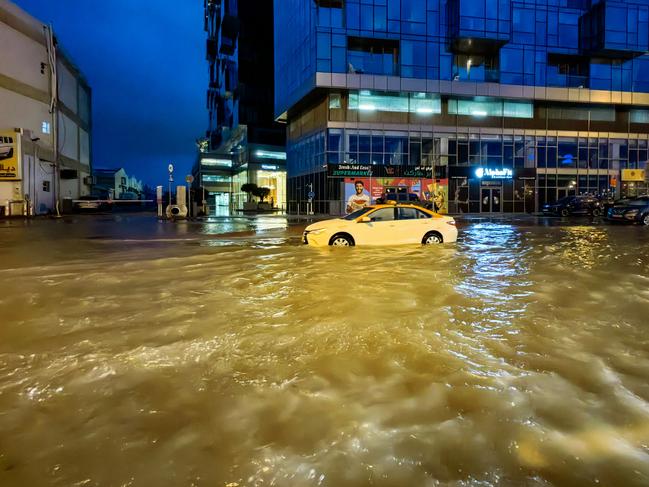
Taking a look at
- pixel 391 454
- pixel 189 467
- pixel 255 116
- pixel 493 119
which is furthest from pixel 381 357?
pixel 255 116

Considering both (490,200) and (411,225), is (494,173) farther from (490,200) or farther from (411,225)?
(411,225)

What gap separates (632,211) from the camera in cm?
2384

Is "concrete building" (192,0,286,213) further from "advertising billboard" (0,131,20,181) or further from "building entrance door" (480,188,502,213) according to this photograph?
"advertising billboard" (0,131,20,181)

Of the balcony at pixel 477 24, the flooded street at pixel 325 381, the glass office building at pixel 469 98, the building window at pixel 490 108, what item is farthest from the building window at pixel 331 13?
the flooded street at pixel 325 381

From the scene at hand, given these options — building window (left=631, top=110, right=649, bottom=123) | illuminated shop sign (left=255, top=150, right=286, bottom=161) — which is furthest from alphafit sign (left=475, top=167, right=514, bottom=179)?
illuminated shop sign (left=255, top=150, right=286, bottom=161)

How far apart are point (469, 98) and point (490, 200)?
30.9ft

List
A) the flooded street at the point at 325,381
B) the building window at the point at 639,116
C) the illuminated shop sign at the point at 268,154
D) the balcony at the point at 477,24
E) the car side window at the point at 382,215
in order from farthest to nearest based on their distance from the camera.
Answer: the illuminated shop sign at the point at 268,154, the building window at the point at 639,116, the balcony at the point at 477,24, the car side window at the point at 382,215, the flooded street at the point at 325,381

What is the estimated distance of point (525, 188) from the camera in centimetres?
4534

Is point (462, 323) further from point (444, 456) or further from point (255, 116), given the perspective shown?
point (255, 116)

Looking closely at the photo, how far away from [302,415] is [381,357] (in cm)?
138

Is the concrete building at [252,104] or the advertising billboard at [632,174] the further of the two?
the concrete building at [252,104]

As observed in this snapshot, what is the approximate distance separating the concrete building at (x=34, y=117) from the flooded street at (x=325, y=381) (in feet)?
97.0

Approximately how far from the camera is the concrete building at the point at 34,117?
33.1m

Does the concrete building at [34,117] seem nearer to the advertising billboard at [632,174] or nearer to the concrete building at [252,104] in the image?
the concrete building at [252,104]
